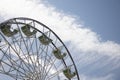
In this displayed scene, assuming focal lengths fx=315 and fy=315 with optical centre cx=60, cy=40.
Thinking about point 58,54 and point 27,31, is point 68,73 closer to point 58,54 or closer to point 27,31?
point 58,54

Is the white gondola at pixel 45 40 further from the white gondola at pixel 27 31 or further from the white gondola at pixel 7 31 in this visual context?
the white gondola at pixel 7 31

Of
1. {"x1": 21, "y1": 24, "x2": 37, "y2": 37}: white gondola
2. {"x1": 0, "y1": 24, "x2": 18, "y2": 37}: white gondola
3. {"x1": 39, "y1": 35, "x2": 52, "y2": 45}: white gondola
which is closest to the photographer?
{"x1": 0, "y1": 24, "x2": 18, "y2": 37}: white gondola

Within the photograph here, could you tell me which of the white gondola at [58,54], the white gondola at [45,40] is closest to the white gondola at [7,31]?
the white gondola at [45,40]

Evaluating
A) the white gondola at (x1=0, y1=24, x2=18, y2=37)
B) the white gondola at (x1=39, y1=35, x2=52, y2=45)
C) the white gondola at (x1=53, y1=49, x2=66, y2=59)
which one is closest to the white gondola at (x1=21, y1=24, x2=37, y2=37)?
the white gondola at (x1=0, y1=24, x2=18, y2=37)

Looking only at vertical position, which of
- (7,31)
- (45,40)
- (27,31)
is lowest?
(7,31)

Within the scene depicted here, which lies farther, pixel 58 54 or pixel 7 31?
pixel 58 54

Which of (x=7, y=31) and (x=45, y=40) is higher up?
(x=45, y=40)

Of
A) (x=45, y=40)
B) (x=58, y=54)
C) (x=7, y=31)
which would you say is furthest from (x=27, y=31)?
(x=58, y=54)

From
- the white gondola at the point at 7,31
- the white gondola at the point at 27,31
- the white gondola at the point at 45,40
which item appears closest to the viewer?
the white gondola at the point at 7,31

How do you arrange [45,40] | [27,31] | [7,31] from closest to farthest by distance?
[7,31], [27,31], [45,40]

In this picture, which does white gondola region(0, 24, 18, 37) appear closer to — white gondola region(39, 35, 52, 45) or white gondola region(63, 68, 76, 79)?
white gondola region(39, 35, 52, 45)

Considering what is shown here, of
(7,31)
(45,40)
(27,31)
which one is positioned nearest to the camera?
(7,31)

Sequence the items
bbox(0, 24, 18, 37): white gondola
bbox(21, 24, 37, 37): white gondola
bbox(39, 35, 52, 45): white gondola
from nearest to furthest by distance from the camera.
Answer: bbox(0, 24, 18, 37): white gondola
bbox(21, 24, 37, 37): white gondola
bbox(39, 35, 52, 45): white gondola

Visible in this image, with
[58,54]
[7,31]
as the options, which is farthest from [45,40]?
[7,31]
